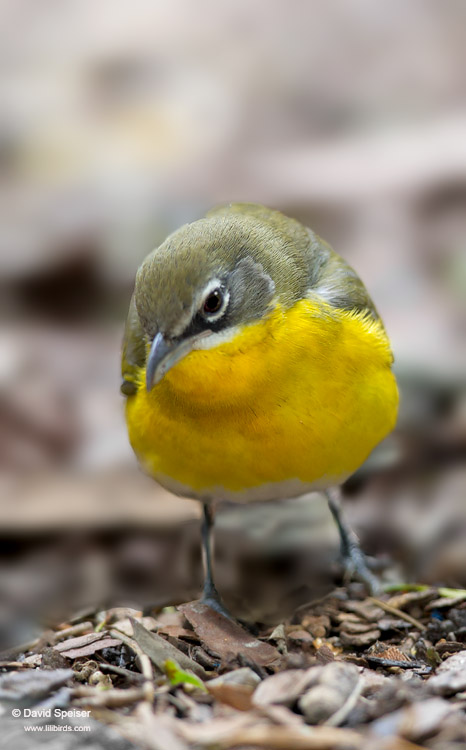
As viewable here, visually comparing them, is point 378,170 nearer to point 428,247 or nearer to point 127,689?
point 428,247

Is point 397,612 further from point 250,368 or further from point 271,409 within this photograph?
point 250,368

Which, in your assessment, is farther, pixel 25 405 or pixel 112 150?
pixel 112 150

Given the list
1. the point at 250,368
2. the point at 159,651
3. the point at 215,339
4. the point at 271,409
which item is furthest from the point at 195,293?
the point at 159,651

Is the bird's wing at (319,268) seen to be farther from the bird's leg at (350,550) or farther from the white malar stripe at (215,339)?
the bird's leg at (350,550)

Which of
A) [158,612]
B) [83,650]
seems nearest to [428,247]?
[158,612]

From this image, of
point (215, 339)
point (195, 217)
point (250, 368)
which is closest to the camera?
point (215, 339)

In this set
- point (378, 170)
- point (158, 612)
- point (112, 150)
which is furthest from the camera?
point (112, 150)
